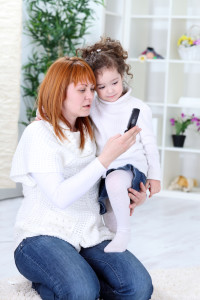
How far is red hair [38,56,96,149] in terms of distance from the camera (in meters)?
2.05

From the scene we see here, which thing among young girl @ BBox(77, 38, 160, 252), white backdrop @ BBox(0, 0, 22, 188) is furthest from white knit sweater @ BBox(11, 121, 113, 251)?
white backdrop @ BBox(0, 0, 22, 188)

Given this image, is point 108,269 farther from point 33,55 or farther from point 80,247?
point 33,55

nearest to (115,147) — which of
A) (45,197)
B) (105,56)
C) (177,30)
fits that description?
(45,197)

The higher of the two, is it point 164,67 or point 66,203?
point 164,67

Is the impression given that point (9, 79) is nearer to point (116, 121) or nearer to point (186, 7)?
point (186, 7)

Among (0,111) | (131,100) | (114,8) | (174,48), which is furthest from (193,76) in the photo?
(131,100)

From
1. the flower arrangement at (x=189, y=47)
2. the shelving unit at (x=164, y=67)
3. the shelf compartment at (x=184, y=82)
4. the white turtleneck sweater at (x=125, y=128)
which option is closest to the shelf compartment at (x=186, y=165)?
the shelving unit at (x=164, y=67)

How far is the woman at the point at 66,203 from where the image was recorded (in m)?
1.94

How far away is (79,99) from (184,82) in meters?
3.16

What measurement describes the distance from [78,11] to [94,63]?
2.08m

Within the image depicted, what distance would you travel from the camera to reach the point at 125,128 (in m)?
2.30

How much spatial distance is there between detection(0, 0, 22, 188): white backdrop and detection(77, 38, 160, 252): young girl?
5.94 ft

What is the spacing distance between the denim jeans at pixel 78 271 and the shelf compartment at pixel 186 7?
10.1 ft

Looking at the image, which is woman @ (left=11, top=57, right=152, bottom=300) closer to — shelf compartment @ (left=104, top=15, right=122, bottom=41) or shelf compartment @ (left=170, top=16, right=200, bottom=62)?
shelf compartment @ (left=104, top=15, right=122, bottom=41)
